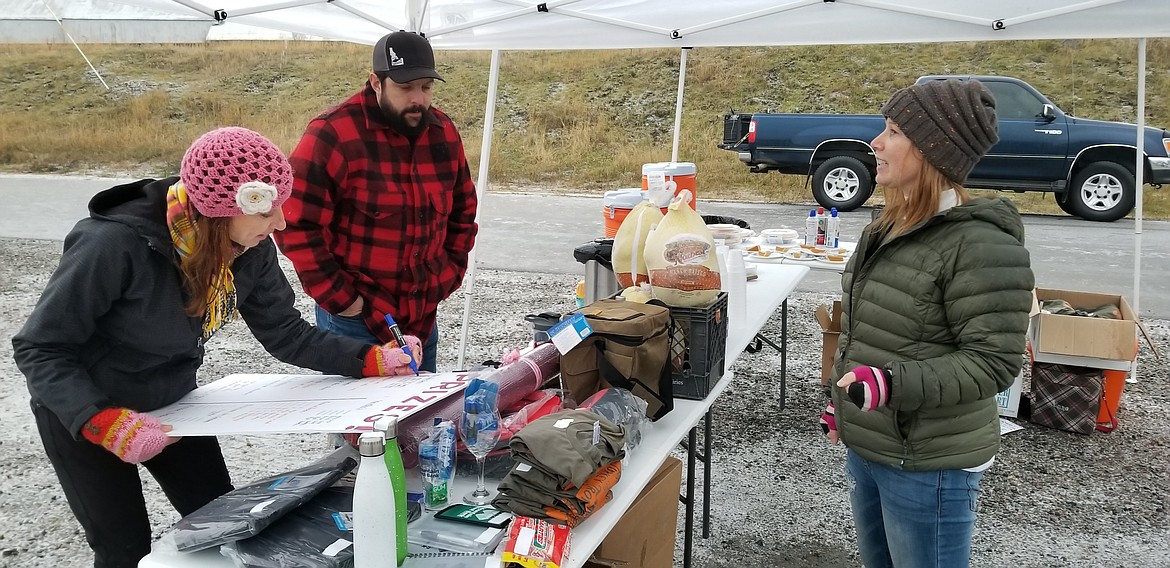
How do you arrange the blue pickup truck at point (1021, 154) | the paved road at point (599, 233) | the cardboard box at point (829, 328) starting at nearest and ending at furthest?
the cardboard box at point (829, 328) → the paved road at point (599, 233) → the blue pickup truck at point (1021, 154)

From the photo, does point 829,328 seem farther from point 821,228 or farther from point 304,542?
point 304,542

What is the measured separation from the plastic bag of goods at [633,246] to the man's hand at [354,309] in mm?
932

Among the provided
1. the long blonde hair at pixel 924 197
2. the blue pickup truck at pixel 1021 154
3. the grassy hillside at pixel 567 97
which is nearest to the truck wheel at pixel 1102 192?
the blue pickup truck at pixel 1021 154

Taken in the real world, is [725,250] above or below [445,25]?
below

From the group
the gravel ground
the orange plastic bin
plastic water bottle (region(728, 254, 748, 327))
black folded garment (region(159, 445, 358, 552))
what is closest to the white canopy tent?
the orange plastic bin

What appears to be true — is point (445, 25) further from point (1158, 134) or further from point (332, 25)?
point (1158, 134)

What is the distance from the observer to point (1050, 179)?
10.4 metres

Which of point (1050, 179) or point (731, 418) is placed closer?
point (731, 418)

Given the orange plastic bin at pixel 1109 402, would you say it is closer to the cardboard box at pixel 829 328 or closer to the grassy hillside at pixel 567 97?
the cardboard box at pixel 829 328

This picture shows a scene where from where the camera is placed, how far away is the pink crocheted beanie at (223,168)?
1.58 meters

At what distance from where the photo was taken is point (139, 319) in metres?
1.70

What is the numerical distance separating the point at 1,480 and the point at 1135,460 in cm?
554

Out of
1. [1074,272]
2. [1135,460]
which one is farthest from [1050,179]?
[1135,460]

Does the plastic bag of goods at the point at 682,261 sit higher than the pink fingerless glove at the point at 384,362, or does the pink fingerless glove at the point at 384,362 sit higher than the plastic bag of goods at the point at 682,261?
the plastic bag of goods at the point at 682,261
